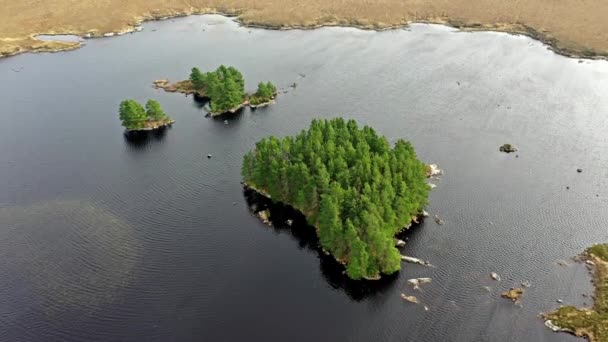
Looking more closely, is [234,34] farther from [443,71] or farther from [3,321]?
[3,321]

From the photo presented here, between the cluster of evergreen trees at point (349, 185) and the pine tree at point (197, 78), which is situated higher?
the pine tree at point (197, 78)

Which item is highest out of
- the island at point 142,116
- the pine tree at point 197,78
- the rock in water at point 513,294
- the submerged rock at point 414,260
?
the pine tree at point 197,78

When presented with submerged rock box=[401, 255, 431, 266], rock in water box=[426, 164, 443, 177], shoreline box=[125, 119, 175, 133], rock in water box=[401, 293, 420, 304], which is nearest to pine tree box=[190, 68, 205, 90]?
shoreline box=[125, 119, 175, 133]

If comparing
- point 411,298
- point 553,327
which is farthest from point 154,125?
point 553,327

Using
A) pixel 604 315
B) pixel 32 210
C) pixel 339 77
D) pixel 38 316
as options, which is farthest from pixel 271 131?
pixel 604 315

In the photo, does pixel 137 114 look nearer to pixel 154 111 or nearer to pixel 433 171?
pixel 154 111

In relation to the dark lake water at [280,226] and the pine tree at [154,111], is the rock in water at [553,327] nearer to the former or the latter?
the dark lake water at [280,226]

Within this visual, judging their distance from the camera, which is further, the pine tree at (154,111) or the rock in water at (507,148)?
the pine tree at (154,111)

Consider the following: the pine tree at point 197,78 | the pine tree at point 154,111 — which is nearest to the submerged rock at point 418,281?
the pine tree at point 154,111

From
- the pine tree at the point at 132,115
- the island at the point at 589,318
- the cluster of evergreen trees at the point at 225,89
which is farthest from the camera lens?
the cluster of evergreen trees at the point at 225,89
